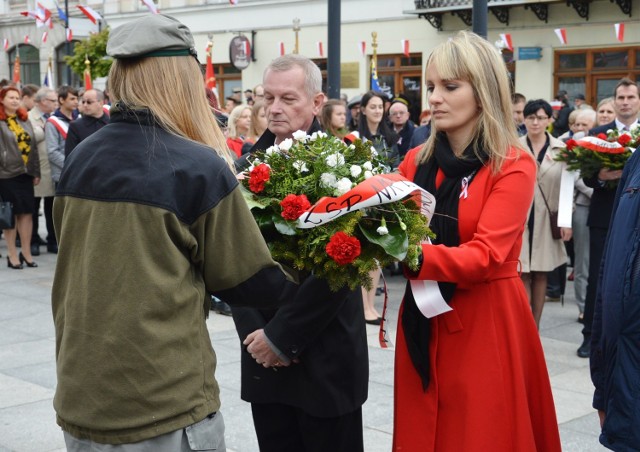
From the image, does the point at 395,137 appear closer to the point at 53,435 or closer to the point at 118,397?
the point at 53,435

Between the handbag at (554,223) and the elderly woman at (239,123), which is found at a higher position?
the elderly woman at (239,123)

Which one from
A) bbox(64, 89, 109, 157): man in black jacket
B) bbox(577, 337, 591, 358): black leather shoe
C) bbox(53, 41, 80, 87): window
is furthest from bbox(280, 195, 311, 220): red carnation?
bbox(53, 41, 80, 87): window

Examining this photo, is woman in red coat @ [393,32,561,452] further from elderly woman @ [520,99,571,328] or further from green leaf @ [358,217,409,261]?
elderly woman @ [520,99,571,328]

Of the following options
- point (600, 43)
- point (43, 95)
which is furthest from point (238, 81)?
point (43, 95)

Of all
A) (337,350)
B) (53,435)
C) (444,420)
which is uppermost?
(337,350)

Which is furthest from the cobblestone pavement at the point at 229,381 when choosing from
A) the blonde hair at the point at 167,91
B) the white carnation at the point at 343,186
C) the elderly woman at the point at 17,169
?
the blonde hair at the point at 167,91

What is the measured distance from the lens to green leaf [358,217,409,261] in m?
2.85

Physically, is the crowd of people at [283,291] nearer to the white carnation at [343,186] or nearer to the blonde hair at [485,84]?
the blonde hair at [485,84]

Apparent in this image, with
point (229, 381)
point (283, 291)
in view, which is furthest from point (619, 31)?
point (283, 291)

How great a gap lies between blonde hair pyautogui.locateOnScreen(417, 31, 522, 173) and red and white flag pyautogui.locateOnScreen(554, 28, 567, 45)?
21669mm

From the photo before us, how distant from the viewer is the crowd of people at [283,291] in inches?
93.6

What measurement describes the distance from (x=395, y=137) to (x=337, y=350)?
26.1 ft

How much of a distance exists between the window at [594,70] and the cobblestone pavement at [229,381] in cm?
1520

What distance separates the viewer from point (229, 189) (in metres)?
2.45
